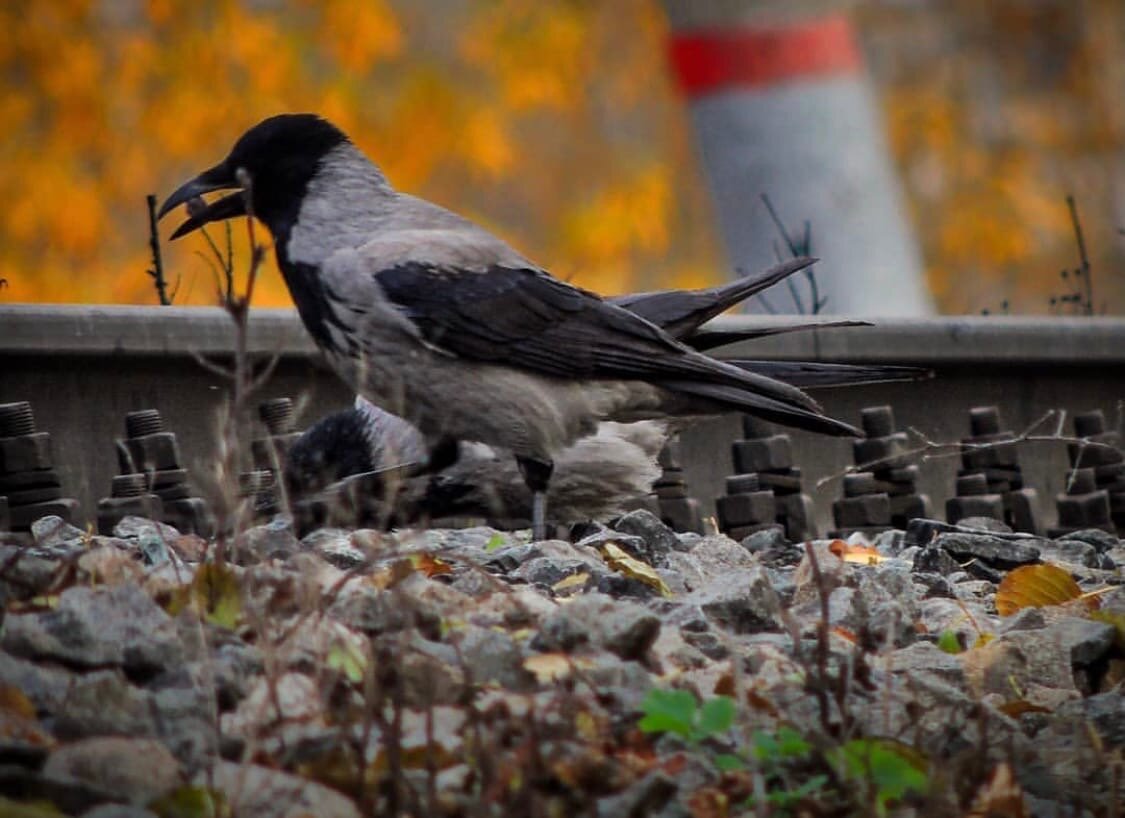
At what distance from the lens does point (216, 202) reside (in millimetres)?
6230

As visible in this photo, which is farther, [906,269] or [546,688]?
[906,269]

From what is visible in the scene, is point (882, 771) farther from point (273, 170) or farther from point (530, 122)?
point (530, 122)

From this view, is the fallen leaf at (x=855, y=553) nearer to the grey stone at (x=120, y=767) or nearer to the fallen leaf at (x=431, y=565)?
the fallen leaf at (x=431, y=565)

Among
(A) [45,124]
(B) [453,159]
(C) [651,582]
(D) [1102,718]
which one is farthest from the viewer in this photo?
(B) [453,159]

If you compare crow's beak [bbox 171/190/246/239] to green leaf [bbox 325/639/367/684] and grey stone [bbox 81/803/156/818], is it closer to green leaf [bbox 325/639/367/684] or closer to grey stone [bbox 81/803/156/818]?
green leaf [bbox 325/639/367/684]

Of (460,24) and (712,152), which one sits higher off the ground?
(460,24)

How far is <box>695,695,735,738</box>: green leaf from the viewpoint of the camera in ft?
11.9

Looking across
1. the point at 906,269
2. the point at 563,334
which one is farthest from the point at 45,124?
the point at 563,334

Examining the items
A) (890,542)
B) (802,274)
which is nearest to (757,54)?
(802,274)

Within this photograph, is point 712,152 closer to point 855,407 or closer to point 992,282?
point 855,407

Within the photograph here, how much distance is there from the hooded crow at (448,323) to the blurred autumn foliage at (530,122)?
712 centimetres

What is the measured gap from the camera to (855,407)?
8430mm

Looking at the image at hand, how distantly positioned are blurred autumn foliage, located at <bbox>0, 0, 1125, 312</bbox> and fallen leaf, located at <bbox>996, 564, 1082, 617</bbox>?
332 inches

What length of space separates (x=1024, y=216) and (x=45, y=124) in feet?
29.8
